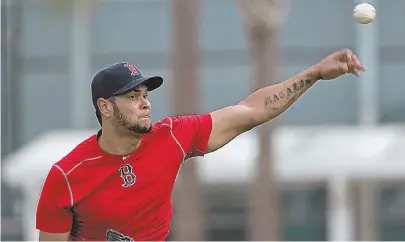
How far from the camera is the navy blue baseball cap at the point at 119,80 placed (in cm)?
652

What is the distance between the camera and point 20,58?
23656mm

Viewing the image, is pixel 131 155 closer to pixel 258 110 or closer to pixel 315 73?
pixel 258 110

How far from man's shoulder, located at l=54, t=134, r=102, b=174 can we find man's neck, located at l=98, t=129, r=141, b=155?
2.2 inches

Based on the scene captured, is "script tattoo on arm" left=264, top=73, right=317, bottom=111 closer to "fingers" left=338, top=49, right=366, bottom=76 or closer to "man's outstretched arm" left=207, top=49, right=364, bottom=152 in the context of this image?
"man's outstretched arm" left=207, top=49, right=364, bottom=152

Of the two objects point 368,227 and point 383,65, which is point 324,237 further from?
point 383,65

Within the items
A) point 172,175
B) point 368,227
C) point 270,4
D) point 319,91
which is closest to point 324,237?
point 368,227

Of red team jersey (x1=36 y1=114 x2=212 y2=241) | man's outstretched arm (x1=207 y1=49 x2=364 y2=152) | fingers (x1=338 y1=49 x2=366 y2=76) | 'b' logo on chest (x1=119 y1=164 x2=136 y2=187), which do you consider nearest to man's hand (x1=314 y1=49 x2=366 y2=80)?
fingers (x1=338 y1=49 x2=366 y2=76)

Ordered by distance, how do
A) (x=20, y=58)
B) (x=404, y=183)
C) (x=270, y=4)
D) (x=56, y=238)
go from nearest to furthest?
(x=56, y=238) → (x=270, y=4) → (x=404, y=183) → (x=20, y=58)

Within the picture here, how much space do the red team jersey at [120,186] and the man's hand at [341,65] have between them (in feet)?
2.41

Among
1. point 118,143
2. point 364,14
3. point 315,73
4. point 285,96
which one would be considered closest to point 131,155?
point 118,143

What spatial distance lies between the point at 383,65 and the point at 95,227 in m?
16.7

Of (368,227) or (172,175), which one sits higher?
(172,175)

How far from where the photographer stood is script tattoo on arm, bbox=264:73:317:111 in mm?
6836

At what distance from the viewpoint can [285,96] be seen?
6.88 meters
